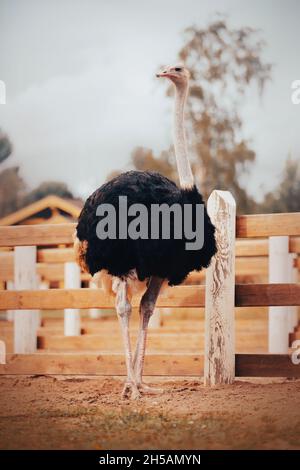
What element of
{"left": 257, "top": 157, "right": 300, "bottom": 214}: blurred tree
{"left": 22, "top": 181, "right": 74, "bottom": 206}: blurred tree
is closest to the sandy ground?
{"left": 257, "top": 157, "right": 300, "bottom": 214}: blurred tree

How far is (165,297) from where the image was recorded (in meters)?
5.23

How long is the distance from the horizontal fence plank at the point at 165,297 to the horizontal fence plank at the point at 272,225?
36 centimetres

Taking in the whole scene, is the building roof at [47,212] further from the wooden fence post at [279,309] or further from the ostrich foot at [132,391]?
the ostrich foot at [132,391]

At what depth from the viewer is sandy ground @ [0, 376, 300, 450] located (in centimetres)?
333

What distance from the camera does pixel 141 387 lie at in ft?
15.3

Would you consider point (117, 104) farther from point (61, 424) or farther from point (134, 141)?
point (61, 424)

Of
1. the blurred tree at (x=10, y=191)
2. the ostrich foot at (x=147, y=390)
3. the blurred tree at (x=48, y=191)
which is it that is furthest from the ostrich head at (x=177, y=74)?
the blurred tree at (x=48, y=191)

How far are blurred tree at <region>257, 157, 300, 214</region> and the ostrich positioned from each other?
686 inches

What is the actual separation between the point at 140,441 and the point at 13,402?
145 cm

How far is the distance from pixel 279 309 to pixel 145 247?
219cm

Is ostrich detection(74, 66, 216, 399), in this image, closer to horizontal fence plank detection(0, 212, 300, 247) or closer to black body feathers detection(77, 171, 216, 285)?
black body feathers detection(77, 171, 216, 285)

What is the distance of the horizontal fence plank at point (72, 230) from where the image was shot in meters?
4.91
